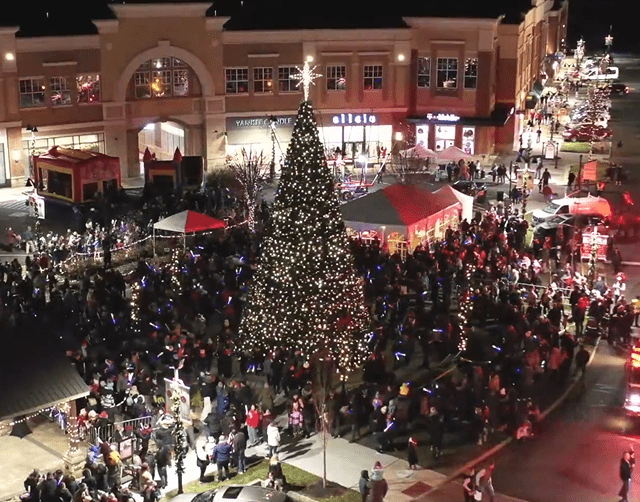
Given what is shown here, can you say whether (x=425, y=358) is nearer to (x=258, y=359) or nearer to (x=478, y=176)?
(x=258, y=359)

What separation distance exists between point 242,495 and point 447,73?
143 ft

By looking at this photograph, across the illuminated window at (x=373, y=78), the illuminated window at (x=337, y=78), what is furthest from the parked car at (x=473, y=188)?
the illuminated window at (x=337, y=78)

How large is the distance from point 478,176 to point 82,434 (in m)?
36.1

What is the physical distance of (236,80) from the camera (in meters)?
57.9

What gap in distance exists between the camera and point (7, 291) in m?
32.3

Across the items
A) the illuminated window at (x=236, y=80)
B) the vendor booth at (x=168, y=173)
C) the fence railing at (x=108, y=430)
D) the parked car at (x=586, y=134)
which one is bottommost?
the fence railing at (x=108, y=430)

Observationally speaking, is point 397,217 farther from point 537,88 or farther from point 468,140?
point 537,88

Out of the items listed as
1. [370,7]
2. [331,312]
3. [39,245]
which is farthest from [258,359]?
[370,7]

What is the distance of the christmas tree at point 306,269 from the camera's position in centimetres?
2677

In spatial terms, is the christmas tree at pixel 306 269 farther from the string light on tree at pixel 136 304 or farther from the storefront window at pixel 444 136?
the storefront window at pixel 444 136

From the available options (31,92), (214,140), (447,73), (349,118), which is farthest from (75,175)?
(447,73)

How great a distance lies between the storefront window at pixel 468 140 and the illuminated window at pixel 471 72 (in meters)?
2.53

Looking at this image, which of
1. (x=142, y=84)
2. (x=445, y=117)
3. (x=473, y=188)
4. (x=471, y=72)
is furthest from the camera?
(x=445, y=117)

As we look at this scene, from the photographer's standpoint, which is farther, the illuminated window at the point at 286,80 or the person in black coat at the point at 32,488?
the illuminated window at the point at 286,80
